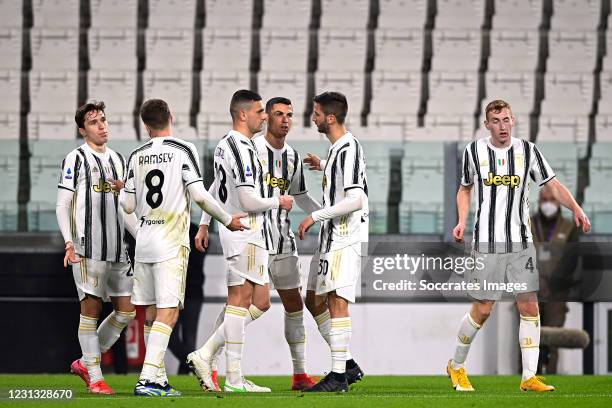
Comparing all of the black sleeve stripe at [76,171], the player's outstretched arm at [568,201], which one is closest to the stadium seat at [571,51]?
the player's outstretched arm at [568,201]

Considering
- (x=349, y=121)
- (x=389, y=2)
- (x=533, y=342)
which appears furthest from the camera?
(x=389, y=2)

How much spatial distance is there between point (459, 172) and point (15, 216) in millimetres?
3577

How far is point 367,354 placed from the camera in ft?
30.9

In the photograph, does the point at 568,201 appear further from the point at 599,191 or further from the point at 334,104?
the point at 599,191

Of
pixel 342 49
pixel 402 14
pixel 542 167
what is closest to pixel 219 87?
pixel 342 49

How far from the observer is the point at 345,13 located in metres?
14.4

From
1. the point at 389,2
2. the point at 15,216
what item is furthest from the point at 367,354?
the point at 389,2

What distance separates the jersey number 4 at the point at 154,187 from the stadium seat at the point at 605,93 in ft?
27.8

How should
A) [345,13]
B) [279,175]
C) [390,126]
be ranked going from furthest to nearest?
[345,13]
[390,126]
[279,175]

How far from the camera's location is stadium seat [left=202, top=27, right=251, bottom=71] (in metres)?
13.8

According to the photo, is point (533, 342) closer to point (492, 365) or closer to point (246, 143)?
point (246, 143)

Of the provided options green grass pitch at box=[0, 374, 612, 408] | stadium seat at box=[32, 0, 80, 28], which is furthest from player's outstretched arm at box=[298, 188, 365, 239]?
stadium seat at box=[32, 0, 80, 28]

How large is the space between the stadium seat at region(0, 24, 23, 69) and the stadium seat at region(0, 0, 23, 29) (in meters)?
0.19

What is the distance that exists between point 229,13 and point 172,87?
4.64 feet
